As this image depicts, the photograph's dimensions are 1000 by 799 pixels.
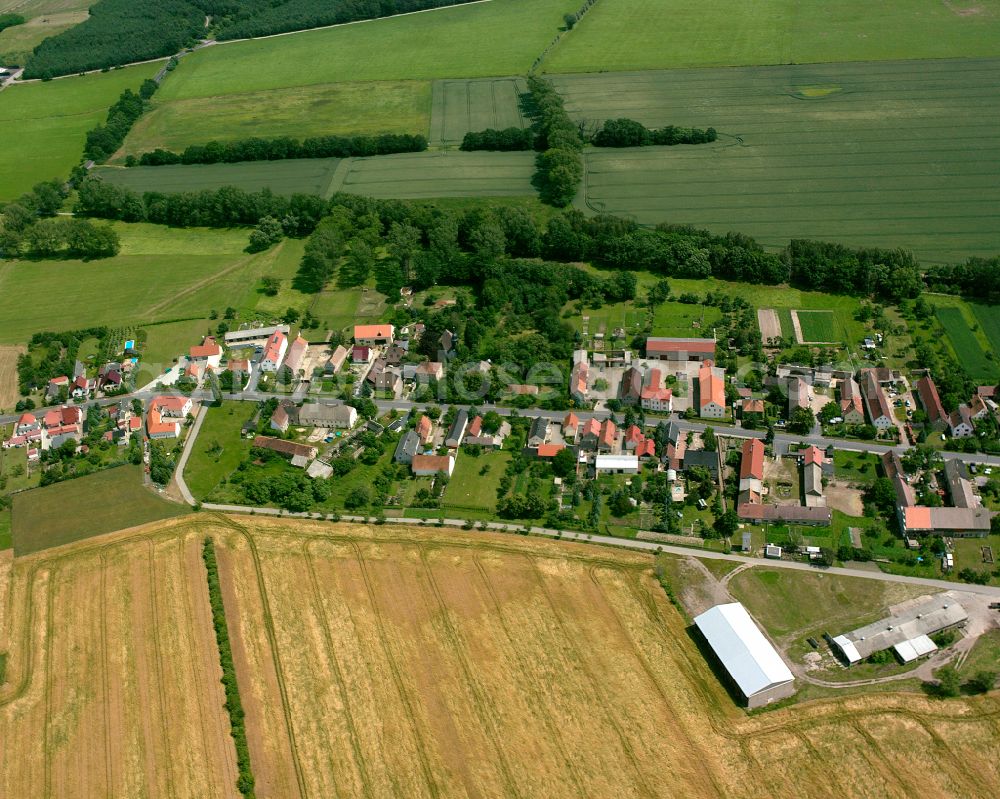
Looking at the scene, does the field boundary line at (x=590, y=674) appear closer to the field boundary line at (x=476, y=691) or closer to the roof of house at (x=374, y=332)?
the field boundary line at (x=476, y=691)

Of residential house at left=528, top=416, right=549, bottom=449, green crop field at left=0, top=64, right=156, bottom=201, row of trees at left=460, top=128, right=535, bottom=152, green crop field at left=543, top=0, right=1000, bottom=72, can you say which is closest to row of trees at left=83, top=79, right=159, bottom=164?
green crop field at left=0, top=64, right=156, bottom=201

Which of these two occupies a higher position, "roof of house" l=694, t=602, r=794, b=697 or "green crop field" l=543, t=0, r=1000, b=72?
"green crop field" l=543, t=0, r=1000, b=72

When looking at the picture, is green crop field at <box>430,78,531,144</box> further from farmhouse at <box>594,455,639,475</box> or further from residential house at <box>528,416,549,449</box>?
farmhouse at <box>594,455,639,475</box>

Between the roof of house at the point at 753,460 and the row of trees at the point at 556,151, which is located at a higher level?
the row of trees at the point at 556,151

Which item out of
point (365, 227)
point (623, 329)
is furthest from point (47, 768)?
point (365, 227)

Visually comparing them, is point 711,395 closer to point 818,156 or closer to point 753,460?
point 753,460

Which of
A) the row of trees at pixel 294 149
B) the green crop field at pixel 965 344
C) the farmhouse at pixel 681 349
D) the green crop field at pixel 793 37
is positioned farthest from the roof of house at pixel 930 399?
the green crop field at pixel 793 37

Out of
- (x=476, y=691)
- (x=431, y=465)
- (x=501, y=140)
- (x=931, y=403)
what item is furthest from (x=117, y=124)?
(x=931, y=403)
